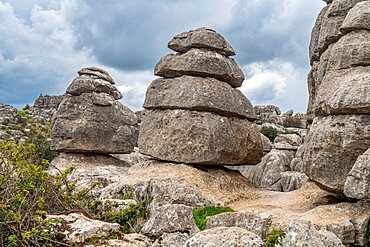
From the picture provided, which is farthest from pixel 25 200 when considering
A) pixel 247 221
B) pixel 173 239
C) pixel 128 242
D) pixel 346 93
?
pixel 346 93

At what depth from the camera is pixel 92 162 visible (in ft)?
70.3

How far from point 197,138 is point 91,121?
8.65m

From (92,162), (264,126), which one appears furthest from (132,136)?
(264,126)

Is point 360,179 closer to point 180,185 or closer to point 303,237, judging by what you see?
point 303,237

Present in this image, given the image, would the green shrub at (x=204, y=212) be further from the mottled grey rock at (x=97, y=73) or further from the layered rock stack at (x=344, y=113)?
the mottled grey rock at (x=97, y=73)

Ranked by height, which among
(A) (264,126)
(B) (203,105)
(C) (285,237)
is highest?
(A) (264,126)

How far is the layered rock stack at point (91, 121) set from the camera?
21094mm

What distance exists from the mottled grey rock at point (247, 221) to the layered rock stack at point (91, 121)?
38.0ft

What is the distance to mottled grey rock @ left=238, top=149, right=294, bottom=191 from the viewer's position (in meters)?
21.0

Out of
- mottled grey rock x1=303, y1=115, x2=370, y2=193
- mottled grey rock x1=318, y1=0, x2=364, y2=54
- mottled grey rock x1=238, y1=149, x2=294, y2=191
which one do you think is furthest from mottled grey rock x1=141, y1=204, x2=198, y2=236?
mottled grey rock x1=238, y1=149, x2=294, y2=191

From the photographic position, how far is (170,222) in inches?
321

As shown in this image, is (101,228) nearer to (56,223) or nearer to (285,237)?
(56,223)

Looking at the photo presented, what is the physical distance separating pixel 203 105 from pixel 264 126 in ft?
106

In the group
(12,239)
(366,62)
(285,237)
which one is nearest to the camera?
(285,237)
